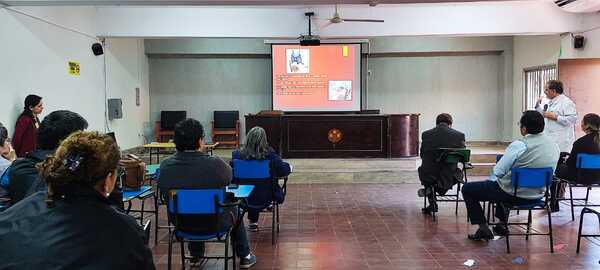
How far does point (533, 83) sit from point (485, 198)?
7.77 metres

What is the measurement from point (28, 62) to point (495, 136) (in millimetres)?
10256

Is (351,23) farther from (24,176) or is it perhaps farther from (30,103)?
(24,176)

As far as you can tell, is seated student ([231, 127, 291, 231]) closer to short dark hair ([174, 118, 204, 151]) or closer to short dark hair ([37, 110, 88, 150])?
short dark hair ([174, 118, 204, 151])

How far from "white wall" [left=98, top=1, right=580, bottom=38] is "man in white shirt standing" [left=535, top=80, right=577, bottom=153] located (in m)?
3.28

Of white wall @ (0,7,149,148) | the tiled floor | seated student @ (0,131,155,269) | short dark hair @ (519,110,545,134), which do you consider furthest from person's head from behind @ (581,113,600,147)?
white wall @ (0,7,149,148)

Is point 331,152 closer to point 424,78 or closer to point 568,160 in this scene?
point 424,78

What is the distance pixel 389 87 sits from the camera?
12641 mm

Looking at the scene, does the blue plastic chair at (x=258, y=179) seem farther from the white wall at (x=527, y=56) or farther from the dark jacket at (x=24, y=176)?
the white wall at (x=527, y=56)

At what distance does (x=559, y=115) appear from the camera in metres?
6.44

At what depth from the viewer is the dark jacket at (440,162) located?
225 inches

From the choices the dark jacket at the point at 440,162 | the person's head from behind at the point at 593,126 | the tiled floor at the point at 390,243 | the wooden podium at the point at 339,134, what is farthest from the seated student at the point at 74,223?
the wooden podium at the point at 339,134

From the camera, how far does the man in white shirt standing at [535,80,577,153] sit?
6.41 m

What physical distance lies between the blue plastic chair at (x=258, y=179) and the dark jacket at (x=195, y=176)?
41.1 inches

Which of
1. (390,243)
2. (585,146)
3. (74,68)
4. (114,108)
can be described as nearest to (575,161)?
(585,146)
